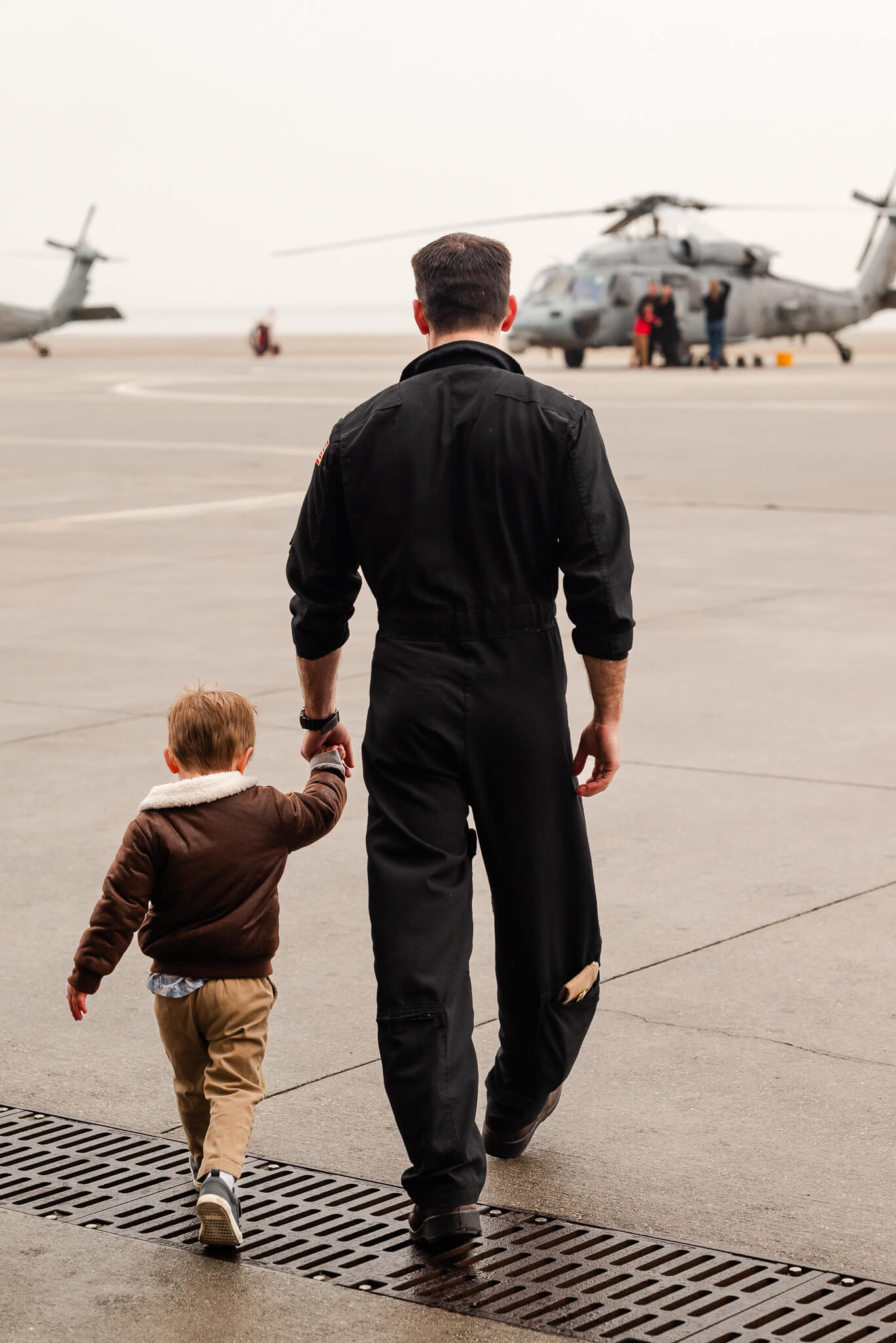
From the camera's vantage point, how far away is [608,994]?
488 centimetres

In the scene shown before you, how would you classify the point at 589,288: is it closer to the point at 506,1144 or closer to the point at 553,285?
the point at 553,285

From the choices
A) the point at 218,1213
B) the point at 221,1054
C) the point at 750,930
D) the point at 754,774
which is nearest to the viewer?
the point at 218,1213

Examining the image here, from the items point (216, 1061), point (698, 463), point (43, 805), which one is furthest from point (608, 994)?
point (698, 463)

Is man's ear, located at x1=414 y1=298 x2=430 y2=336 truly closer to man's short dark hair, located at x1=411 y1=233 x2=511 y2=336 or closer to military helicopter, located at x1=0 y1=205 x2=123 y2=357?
man's short dark hair, located at x1=411 y1=233 x2=511 y2=336

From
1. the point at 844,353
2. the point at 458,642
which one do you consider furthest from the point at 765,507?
the point at 844,353

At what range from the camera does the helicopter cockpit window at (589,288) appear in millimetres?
45219

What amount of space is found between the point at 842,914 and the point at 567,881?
2.01 m

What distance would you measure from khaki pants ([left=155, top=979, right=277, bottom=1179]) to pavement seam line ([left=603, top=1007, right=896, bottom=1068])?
1379mm

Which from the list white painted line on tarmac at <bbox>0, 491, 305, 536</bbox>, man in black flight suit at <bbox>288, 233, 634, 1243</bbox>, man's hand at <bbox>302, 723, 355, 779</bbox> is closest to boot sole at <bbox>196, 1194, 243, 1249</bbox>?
man in black flight suit at <bbox>288, 233, 634, 1243</bbox>

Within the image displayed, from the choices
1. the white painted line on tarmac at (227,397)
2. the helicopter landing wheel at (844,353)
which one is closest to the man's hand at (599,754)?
the white painted line on tarmac at (227,397)

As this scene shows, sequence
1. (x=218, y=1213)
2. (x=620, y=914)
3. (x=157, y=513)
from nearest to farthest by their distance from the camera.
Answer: (x=218, y=1213)
(x=620, y=914)
(x=157, y=513)

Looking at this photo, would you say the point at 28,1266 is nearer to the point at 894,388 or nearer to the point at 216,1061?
the point at 216,1061

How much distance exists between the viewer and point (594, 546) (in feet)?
11.5

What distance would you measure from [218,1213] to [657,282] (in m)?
44.4
